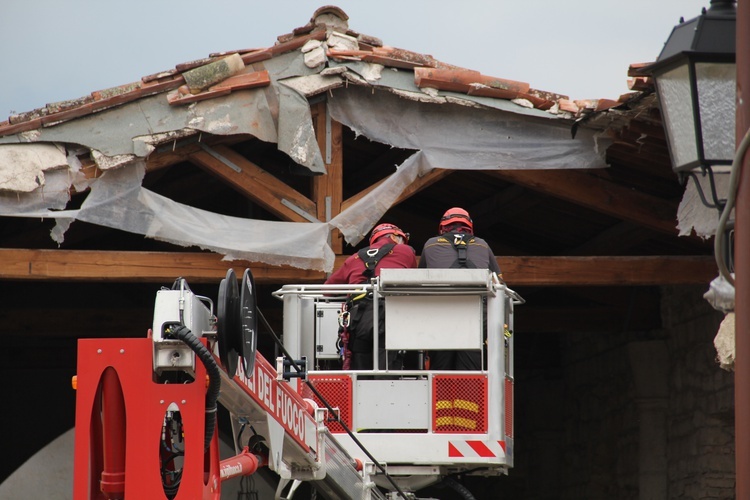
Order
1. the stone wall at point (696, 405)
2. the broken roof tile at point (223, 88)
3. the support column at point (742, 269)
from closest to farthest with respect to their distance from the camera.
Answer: the support column at point (742, 269), the broken roof tile at point (223, 88), the stone wall at point (696, 405)

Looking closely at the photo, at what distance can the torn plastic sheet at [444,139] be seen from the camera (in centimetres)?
969

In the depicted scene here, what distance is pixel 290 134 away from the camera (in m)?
9.43

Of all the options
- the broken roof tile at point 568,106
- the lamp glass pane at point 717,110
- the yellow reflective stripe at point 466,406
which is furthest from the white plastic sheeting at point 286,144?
the lamp glass pane at point 717,110

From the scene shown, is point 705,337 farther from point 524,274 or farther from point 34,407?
point 34,407

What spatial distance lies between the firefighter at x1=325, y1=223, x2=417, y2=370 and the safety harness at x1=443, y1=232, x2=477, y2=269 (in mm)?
310

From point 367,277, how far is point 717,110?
4485 mm

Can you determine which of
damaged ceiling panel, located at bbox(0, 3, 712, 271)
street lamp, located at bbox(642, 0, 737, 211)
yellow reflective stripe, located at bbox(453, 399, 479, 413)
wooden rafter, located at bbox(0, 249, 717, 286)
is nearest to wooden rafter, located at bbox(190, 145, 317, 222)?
damaged ceiling panel, located at bbox(0, 3, 712, 271)

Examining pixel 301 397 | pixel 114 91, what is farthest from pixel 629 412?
pixel 301 397

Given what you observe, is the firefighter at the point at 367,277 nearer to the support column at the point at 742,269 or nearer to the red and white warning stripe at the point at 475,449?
the red and white warning stripe at the point at 475,449

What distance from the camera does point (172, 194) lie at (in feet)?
41.8

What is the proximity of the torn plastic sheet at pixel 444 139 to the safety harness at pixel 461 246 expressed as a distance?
1554 mm

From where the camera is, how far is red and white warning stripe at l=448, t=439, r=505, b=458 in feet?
25.0

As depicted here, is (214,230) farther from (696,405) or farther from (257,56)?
(696,405)

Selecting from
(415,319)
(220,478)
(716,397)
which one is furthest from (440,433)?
(716,397)
